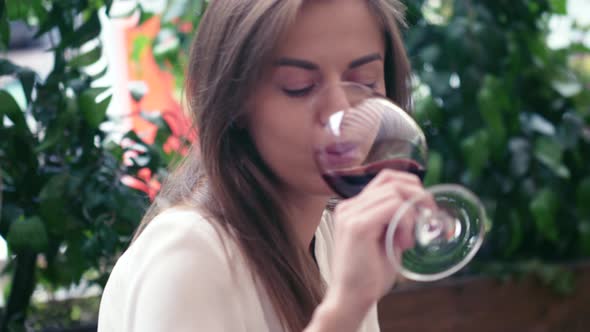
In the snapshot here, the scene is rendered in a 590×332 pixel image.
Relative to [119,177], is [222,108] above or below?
above

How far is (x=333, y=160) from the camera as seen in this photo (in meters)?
0.86

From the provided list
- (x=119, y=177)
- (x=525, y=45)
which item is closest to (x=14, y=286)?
(x=119, y=177)

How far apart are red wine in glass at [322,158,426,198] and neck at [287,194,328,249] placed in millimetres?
202

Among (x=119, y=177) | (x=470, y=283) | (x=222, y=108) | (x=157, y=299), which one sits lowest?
(x=470, y=283)

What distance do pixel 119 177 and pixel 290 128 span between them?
89 centimetres

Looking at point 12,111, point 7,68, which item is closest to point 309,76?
point 12,111

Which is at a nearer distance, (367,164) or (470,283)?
(367,164)

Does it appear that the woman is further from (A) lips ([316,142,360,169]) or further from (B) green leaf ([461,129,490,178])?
(B) green leaf ([461,129,490,178])

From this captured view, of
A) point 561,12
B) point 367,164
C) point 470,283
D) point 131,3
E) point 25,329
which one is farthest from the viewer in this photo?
point 470,283

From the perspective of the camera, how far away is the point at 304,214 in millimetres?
1120

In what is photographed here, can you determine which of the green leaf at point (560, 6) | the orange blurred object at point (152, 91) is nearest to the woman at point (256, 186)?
the orange blurred object at point (152, 91)

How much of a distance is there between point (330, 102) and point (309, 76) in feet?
0.15

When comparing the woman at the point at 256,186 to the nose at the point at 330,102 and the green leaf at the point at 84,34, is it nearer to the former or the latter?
the nose at the point at 330,102

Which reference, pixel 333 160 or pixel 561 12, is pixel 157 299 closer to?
pixel 333 160
